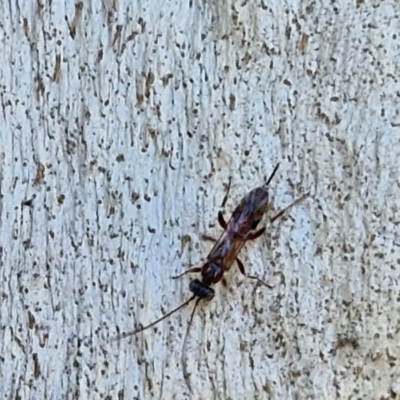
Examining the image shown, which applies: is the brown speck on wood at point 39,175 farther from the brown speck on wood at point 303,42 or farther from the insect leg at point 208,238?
the brown speck on wood at point 303,42

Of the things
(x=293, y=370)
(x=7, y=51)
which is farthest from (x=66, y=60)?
(x=293, y=370)

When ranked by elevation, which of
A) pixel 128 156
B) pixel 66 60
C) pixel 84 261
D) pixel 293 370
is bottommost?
pixel 293 370

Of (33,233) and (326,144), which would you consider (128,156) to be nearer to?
(33,233)

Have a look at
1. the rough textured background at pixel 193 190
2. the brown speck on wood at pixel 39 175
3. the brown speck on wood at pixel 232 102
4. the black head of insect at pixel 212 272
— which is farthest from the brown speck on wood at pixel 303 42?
the brown speck on wood at pixel 39 175

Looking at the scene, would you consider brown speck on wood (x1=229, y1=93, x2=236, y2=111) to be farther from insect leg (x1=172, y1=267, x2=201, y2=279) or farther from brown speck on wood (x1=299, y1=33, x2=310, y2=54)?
insect leg (x1=172, y1=267, x2=201, y2=279)

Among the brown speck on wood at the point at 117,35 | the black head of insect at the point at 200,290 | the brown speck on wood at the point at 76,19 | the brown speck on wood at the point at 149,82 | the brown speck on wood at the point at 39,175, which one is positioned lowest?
the black head of insect at the point at 200,290
